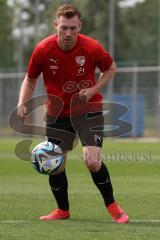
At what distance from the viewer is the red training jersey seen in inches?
347

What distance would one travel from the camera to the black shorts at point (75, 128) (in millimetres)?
8914

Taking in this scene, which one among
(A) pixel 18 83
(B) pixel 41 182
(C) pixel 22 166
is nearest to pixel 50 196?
(B) pixel 41 182

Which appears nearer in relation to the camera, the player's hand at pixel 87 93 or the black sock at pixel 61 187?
the player's hand at pixel 87 93

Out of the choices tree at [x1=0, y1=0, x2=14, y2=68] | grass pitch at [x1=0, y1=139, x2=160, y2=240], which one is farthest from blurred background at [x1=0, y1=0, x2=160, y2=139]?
grass pitch at [x1=0, y1=139, x2=160, y2=240]

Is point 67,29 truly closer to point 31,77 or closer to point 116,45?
point 31,77

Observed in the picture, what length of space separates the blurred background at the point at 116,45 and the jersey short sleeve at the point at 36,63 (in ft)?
81.7

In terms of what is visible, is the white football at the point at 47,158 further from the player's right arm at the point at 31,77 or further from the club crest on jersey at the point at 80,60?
the club crest on jersey at the point at 80,60

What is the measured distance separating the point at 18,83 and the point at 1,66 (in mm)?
22928

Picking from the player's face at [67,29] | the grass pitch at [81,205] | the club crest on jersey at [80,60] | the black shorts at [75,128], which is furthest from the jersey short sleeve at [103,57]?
the grass pitch at [81,205]

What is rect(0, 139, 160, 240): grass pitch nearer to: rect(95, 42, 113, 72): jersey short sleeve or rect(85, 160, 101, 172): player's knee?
rect(85, 160, 101, 172): player's knee

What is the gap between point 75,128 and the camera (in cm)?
905

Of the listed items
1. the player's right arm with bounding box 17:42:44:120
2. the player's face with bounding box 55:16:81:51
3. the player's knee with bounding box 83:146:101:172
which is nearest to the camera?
the player's face with bounding box 55:16:81:51

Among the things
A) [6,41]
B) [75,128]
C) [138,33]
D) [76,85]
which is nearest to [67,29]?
[76,85]

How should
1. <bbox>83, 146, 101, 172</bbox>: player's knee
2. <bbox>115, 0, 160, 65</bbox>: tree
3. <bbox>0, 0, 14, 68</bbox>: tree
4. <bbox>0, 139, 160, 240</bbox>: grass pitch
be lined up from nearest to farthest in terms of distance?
<bbox>0, 139, 160, 240</bbox>: grass pitch < <bbox>83, 146, 101, 172</bbox>: player's knee < <bbox>0, 0, 14, 68</bbox>: tree < <bbox>115, 0, 160, 65</bbox>: tree
